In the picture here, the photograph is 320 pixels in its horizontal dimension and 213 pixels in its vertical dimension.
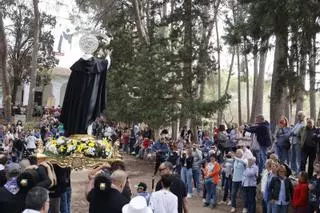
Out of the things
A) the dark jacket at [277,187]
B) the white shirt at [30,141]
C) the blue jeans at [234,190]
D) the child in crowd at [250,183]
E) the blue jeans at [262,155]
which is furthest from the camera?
the white shirt at [30,141]

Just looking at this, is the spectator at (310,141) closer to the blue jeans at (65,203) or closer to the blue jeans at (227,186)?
the blue jeans at (227,186)

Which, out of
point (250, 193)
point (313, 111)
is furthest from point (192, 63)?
point (250, 193)

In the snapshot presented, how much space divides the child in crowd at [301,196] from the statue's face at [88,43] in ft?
18.5

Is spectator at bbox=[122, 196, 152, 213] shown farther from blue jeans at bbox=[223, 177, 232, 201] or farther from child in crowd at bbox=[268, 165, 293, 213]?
blue jeans at bbox=[223, 177, 232, 201]

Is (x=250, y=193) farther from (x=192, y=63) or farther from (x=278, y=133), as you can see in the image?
(x=192, y=63)

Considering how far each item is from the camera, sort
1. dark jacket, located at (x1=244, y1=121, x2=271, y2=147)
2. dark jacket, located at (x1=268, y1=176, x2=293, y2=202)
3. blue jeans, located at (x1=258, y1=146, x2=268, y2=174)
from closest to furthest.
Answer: dark jacket, located at (x1=268, y1=176, x2=293, y2=202), dark jacket, located at (x1=244, y1=121, x2=271, y2=147), blue jeans, located at (x1=258, y1=146, x2=268, y2=174)

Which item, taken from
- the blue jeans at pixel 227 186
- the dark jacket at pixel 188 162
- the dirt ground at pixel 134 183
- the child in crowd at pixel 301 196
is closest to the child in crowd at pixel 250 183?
the dirt ground at pixel 134 183

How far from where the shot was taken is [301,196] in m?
10.4

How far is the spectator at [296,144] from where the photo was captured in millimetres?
13078

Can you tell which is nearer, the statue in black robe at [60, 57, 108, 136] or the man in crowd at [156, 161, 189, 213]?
the statue in black robe at [60, 57, 108, 136]

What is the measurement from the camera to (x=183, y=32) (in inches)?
948

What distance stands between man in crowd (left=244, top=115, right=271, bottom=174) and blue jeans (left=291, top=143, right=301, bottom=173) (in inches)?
29.8

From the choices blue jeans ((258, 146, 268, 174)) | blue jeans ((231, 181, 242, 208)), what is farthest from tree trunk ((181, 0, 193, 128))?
blue jeans ((231, 181, 242, 208))

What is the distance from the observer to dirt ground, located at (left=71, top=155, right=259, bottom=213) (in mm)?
13891
